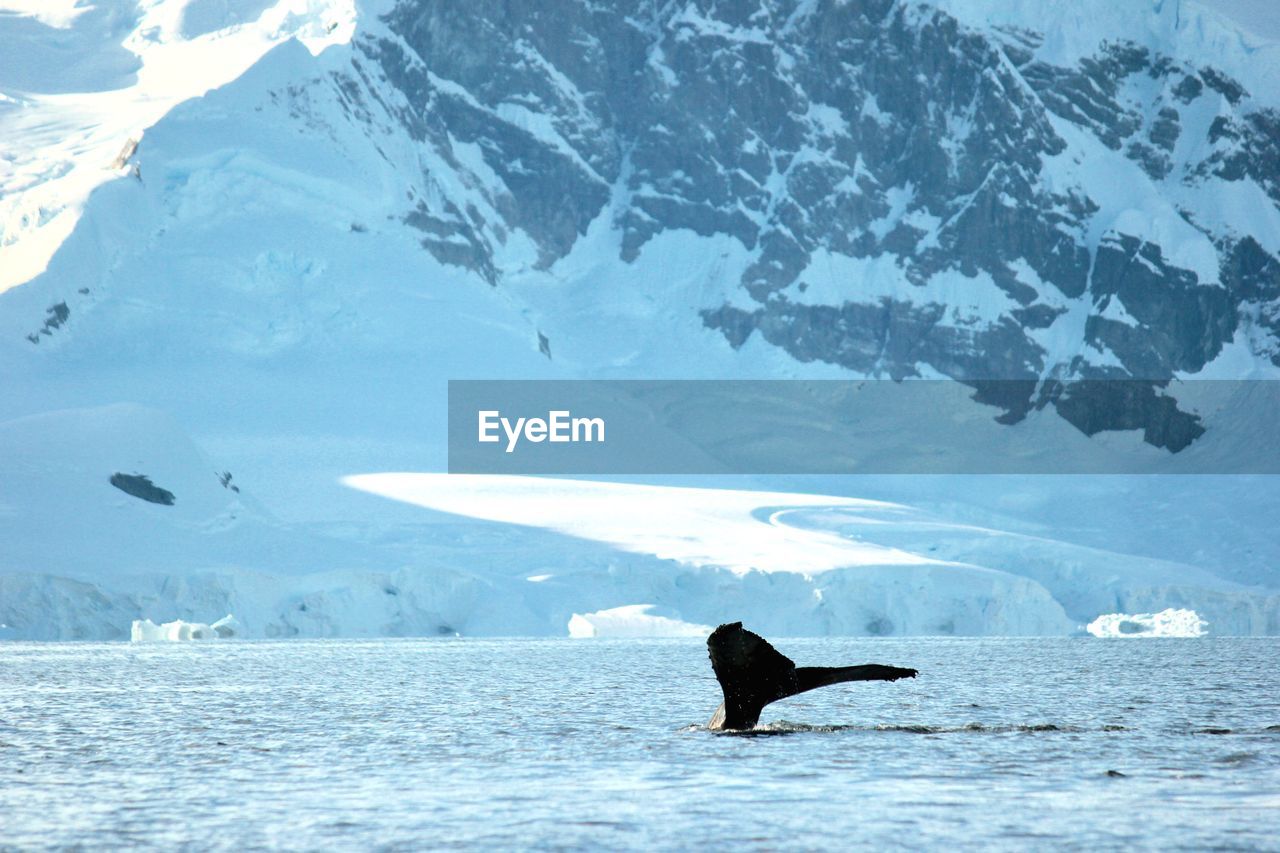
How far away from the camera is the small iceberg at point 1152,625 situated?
97938 millimetres

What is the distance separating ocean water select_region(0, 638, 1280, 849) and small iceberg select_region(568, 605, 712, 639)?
4234 centimetres

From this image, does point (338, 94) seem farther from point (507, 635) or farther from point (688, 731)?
point (688, 731)

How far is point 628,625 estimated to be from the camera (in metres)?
88.3

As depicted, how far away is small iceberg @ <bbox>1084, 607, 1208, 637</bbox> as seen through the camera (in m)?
97.9

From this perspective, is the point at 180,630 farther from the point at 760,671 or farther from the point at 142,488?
the point at 760,671

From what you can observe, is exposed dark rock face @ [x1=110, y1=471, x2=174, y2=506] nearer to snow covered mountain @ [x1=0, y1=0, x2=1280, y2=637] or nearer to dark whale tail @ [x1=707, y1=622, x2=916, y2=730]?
snow covered mountain @ [x1=0, y1=0, x2=1280, y2=637]

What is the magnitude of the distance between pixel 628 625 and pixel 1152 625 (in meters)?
29.9

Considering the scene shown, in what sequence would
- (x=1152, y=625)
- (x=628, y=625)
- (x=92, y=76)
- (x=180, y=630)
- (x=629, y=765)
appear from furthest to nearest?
(x=92, y=76), (x=1152, y=625), (x=628, y=625), (x=180, y=630), (x=629, y=765)

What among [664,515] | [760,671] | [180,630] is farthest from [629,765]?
[664,515]

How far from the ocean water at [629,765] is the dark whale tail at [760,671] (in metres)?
0.79

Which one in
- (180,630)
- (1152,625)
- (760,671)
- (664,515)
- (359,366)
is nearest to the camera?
(760,671)

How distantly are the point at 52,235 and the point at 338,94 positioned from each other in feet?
105

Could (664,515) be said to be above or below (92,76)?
below

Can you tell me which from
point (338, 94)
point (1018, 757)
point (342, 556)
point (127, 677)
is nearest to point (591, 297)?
point (338, 94)
